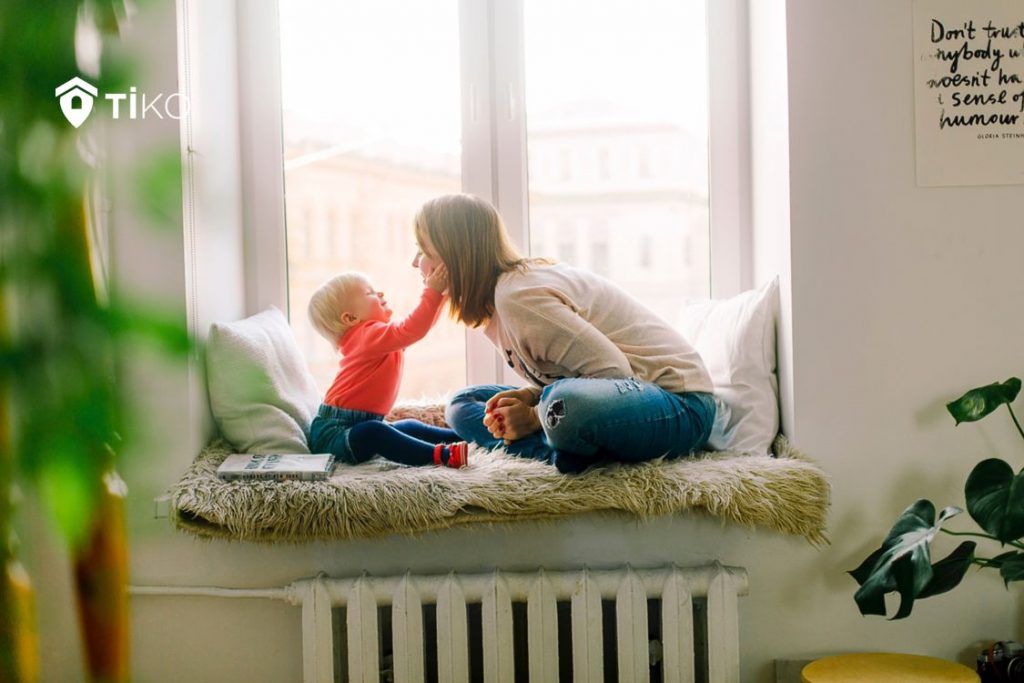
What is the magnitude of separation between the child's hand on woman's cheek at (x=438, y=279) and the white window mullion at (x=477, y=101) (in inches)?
13.9

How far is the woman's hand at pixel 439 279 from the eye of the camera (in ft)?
6.62

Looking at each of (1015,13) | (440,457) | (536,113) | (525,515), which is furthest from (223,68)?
(1015,13)

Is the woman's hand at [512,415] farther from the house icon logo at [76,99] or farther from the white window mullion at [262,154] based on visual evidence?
the house icon logo at [76,99]

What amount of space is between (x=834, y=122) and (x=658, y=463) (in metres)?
0.75

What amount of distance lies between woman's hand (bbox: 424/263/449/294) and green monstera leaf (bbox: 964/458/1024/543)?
42.6 inches

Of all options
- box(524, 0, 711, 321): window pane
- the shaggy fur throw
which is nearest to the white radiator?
the shaggy fur throw

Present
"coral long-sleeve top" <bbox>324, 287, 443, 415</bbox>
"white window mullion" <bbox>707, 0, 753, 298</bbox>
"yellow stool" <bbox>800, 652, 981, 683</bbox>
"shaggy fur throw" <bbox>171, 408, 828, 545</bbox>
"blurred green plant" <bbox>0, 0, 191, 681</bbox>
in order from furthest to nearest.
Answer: "white window mullion" <bbox>707, 0, 753, 298</bbox>
"coral long-sleeve top" <bbox>324, 287, 443, 415</bbox>
"shaggy fur throw" <bbox>171, 408, 828, 545</bbox>
"yellow stool" <bbox>800, 652, 981, 683</bbox>
"blurred green plant" <bbox>0, 0, 191, 681</bbox>

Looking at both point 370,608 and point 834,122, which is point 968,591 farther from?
point 370,608

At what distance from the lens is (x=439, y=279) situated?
79.6 inches

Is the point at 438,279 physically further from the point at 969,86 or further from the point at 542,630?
the point at 969,86

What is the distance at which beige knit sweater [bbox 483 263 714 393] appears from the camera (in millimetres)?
1854

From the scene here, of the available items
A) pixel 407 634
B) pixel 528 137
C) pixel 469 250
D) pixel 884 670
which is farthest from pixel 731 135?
pixel 407 634

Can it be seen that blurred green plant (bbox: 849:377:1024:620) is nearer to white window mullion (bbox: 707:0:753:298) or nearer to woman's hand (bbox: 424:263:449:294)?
white window mullion (bbox: 707:0:753:298)

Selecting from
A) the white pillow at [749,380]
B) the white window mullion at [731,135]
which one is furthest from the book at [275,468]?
the white window mullion at [731,135]
